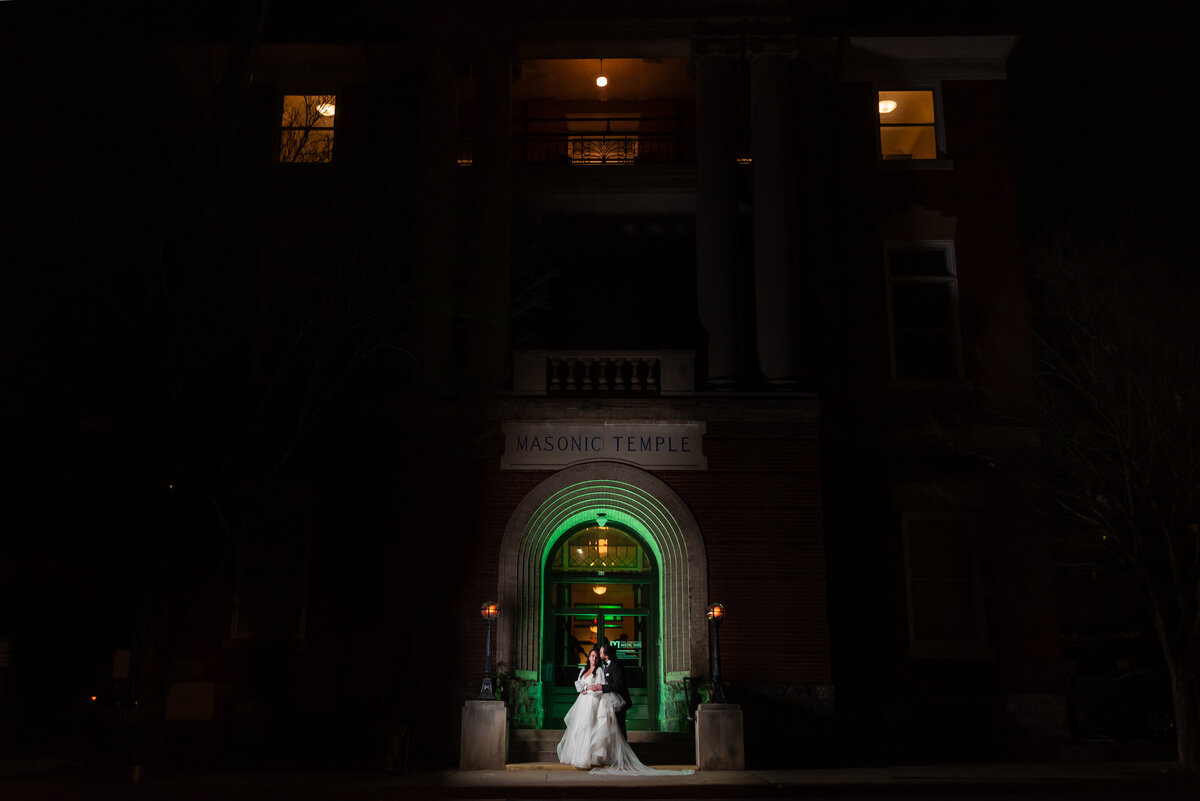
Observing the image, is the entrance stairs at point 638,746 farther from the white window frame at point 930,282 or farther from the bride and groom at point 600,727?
the white window frame at point 930,282

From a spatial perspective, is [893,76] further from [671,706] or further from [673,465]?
[671,706]

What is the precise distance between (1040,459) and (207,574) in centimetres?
1447

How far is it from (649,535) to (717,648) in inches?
124

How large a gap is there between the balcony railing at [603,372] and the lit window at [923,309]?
4.59 meters

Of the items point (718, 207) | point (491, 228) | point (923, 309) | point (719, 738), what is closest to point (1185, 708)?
point (719, 738)

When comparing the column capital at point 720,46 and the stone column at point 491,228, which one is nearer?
the stone column at point 491,228

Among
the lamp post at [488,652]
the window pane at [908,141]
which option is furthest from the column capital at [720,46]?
the lamp post at [488,652]

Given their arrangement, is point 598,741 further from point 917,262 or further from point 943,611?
point 917,262

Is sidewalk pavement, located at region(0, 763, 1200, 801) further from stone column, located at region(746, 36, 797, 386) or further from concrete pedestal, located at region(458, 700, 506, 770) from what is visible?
stone column, located at region(746, 36, 797, 386)

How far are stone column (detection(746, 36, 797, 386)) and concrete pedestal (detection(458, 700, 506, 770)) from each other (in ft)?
22.2

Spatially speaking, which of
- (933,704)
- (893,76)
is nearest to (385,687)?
(933,704)

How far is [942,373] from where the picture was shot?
69.2ft

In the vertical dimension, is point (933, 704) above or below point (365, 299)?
below

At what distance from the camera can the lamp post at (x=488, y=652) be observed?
52.6ft
